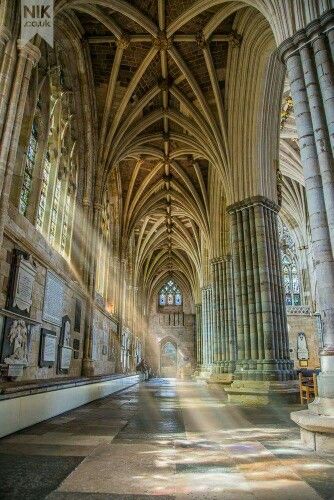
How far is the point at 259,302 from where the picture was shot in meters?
11.1

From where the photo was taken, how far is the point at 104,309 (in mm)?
16734

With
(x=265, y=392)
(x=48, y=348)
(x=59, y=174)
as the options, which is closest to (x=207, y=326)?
(x=265, y=392)

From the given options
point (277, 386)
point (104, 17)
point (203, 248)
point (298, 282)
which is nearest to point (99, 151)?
point (104, 17)

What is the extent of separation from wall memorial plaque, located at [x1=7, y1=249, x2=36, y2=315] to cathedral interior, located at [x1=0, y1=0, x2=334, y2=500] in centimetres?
6

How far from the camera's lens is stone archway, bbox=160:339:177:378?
1618 inches

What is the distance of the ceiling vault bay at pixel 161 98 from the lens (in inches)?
461

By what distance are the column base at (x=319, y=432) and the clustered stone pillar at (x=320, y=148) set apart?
5 cm

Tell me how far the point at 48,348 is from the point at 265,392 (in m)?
5.65

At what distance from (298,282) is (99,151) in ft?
64.2

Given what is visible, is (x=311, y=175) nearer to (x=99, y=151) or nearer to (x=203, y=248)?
(x=99, y=151)

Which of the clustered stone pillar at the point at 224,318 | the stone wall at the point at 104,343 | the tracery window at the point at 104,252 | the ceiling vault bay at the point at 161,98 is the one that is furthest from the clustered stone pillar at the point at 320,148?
the clustered stone pillar at the point at 224,318

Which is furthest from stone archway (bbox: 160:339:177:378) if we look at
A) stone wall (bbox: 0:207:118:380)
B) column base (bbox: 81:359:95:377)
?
stone wall (bbox: 0:207:118:380)

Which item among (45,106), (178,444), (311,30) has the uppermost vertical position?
(45,106)

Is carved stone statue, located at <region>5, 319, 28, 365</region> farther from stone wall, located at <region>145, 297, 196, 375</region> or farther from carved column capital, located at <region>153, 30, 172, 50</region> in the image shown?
stone wall, located at <region>145, 297, 196, 375</region>
